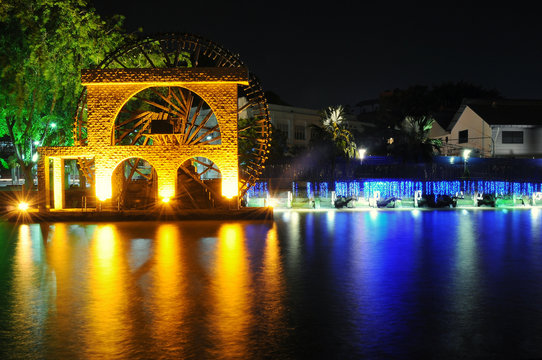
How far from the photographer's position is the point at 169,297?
10.1m

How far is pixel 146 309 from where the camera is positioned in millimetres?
9258

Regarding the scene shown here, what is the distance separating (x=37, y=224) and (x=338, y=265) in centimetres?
1537

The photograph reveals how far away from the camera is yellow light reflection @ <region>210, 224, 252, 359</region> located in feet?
24.5

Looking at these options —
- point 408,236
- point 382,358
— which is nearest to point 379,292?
point 382,358

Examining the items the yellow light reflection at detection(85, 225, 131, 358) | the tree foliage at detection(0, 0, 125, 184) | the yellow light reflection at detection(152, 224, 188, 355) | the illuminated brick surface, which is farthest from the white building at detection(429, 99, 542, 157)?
the yellow light reflection at detection(85, 225, 131, 358)

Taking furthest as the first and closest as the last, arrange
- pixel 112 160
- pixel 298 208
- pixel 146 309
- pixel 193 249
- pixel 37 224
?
1. pixel 298 208
2. pixel 112 160
3. pixel 37 224
4. pixel 193 249
5. pixel 146 309

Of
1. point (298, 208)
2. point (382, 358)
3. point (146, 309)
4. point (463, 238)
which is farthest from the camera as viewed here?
point (298, 208)

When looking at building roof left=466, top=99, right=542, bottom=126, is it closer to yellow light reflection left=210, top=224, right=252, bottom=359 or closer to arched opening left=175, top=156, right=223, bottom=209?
arched opening left=175, top=156, right=223, bottom=209

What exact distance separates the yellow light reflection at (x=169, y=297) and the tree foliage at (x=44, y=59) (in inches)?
607

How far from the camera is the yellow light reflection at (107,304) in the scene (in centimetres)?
753

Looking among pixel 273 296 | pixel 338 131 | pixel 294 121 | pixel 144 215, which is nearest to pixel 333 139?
pixel 338 131

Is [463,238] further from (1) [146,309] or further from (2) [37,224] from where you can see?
(2) [37,224]

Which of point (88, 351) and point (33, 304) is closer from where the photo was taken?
point (88, 351)

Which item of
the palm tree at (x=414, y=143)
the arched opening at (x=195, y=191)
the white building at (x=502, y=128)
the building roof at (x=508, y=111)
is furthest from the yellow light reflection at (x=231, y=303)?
the building roof at (x=508, y=111)
